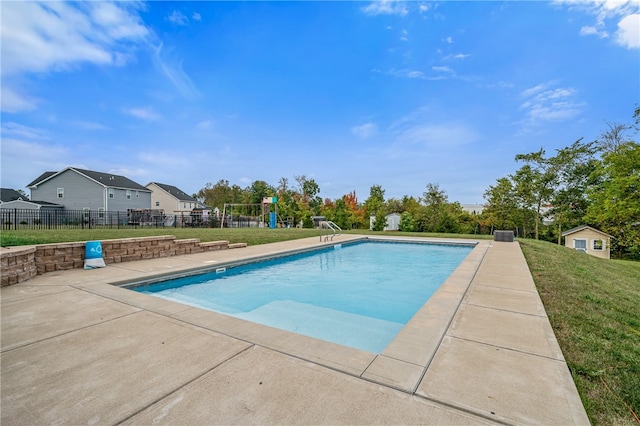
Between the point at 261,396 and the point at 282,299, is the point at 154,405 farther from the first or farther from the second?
the point at 282,299

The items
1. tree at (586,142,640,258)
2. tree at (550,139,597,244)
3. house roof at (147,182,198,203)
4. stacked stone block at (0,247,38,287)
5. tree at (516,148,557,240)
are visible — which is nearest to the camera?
Result: stacked stone block at (0,247,38,287)

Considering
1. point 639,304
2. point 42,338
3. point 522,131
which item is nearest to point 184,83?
point 42,338

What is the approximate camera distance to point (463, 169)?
26.3 m

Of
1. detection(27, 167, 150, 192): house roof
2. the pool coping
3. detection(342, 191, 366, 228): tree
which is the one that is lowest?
the pool coping

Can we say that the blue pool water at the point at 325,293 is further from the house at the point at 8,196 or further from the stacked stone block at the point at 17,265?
the house at the point at 8,196

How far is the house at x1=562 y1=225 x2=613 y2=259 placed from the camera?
22047mm

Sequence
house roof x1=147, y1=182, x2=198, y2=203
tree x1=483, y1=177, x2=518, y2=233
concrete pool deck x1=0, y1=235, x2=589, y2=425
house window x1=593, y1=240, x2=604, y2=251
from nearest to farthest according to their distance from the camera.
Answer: concrete pool deck x1=0, y1=235, x2=589, y2=425, house window x1=593, y1=240, x2=604, y2=251, tree x1=483, y1=177, x2=518, y2=233, house roof x1=147, y1=182, x2=198, y2=203

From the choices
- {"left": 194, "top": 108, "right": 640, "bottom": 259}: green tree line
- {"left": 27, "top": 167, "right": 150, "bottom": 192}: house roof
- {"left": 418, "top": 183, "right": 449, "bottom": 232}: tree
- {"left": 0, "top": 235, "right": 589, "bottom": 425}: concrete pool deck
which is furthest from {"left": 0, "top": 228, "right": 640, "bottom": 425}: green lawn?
{"left": 27, "top": 167, "right": 150, "bottom": 192}: house roof

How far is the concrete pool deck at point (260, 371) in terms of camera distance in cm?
158

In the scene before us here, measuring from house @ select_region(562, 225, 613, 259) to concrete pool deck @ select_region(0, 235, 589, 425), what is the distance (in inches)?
1063

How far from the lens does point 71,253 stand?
5.55m

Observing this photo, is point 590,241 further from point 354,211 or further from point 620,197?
point 354,211

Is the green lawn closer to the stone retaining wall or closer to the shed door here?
the stone retaining wall

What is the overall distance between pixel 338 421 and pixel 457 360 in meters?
1.22
